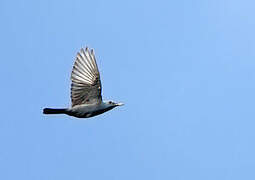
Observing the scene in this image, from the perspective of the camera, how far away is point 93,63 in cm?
2492

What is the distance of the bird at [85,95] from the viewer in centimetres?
2455

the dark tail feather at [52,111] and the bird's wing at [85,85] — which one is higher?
the bird's wing at [85,85]

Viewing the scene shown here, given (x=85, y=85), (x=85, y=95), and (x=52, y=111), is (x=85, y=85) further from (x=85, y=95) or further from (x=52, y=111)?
(x=52, y=111)

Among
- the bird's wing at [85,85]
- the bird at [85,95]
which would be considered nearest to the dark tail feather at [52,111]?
the bird at [85,95]

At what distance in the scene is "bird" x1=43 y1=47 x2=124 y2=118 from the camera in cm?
2455

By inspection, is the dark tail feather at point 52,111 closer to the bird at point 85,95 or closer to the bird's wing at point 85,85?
the bird at point 85,95

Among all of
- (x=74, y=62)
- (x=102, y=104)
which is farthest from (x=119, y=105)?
(x=74, y=62)

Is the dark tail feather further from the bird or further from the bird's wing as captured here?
the bird's wing

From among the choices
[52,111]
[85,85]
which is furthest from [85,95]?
[52,111]

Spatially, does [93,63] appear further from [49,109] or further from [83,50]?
[49,109]

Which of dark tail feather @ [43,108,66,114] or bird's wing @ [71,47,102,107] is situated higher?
bird's wing @ [71,47,102,107]

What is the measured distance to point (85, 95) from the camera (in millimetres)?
24609

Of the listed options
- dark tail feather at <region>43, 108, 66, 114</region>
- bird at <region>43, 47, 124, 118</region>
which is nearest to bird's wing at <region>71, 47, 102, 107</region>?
bird at <region>43, 47, 124, 118</region>

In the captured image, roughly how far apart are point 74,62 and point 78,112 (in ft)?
7.57
